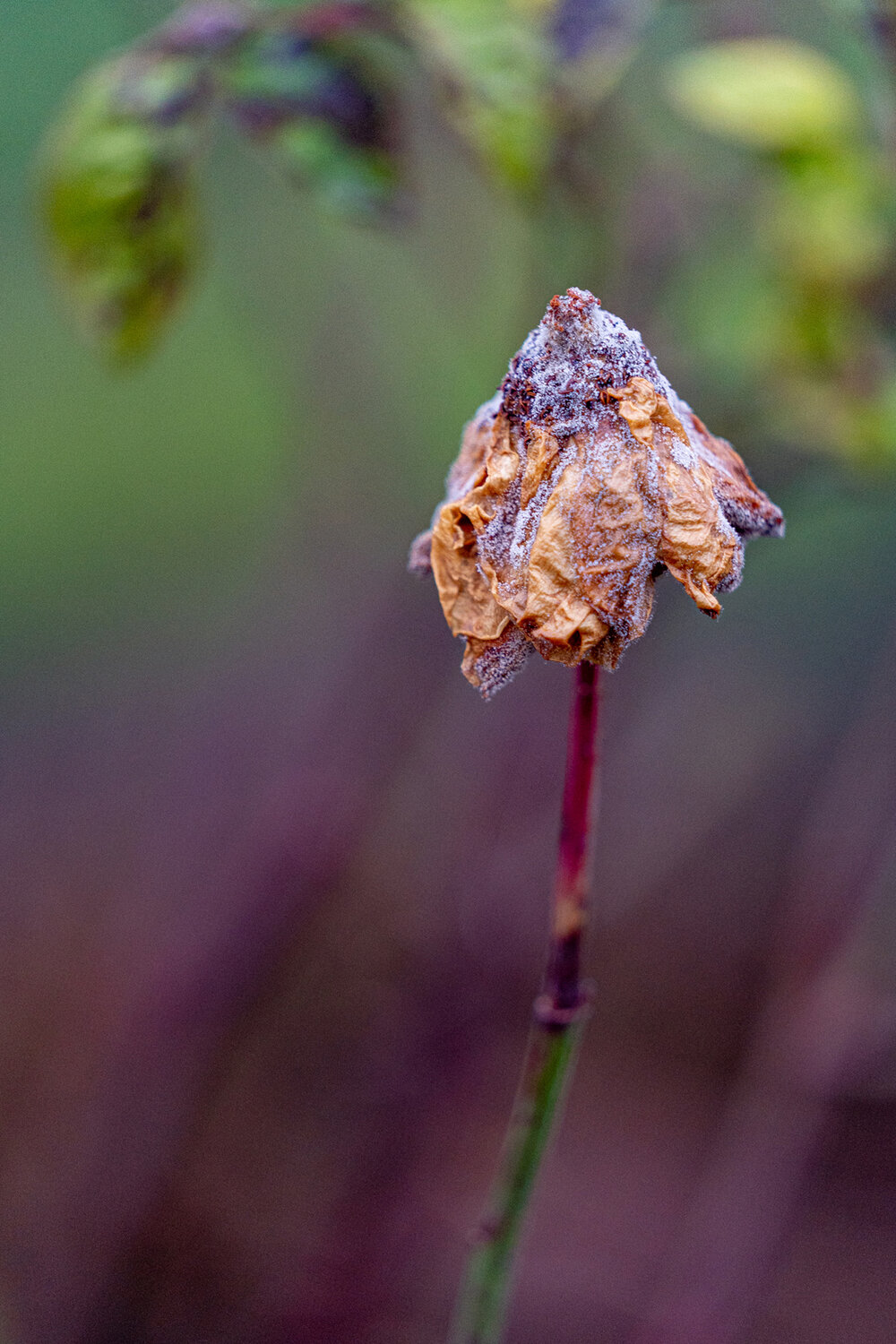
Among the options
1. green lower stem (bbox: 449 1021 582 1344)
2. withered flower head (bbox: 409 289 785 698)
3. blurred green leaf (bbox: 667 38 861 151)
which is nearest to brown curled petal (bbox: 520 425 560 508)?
withered flower head (bbox: 409 289 785 698)

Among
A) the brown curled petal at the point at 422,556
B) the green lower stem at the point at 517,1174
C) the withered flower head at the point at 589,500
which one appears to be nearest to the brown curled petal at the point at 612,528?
the withered flower head at the point at 589,500

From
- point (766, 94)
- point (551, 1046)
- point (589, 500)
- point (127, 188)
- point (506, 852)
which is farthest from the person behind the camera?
point (506, 852)

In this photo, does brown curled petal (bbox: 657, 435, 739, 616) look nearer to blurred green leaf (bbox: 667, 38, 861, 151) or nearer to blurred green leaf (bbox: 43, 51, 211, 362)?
blurred green leaf (bbox: 43, 51, 211, 362)

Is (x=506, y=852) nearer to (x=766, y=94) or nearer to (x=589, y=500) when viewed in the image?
(x=766, y=94)

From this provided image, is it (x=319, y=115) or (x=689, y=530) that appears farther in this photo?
(x=319, y=115)

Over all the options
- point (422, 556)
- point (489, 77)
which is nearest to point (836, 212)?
point (489, 77)

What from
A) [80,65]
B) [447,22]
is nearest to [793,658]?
[447,22]
